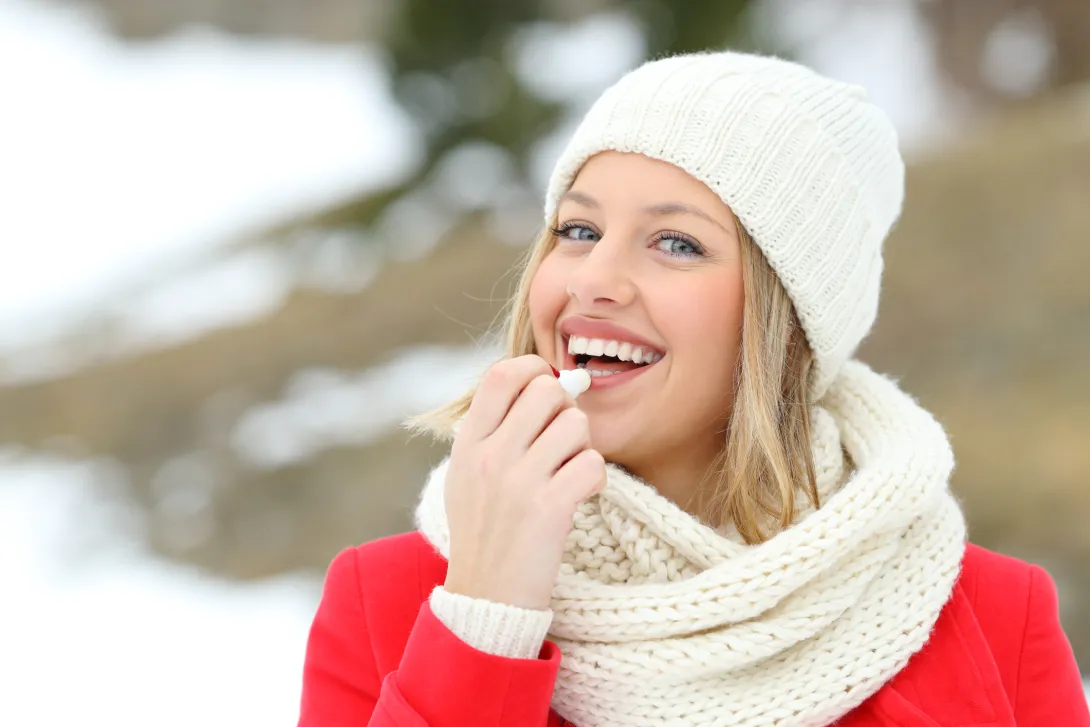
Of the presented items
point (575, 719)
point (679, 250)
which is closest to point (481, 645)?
point (575, 719)

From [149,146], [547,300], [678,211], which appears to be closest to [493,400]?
[547,300]

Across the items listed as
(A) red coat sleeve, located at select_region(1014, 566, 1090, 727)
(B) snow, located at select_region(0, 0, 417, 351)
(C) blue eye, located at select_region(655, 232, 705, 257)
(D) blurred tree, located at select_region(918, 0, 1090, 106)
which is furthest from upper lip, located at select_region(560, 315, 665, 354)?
(D) blurred tree, located at select_region(918, 0, 1090, 106)

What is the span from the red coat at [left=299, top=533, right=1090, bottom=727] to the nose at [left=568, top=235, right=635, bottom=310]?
0.40m

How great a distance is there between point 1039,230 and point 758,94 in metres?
3.94

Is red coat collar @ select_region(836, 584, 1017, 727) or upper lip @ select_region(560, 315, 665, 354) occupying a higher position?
upper lip @ select_region(560, 315, 665, 354)

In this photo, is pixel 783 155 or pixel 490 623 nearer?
pixel 490 623

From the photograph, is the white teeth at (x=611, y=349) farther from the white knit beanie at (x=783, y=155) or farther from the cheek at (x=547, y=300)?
the white knit beanie at (x=783, y=155)

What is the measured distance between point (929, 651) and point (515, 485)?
583 millimetres

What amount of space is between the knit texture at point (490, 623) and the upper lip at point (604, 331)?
37 cm

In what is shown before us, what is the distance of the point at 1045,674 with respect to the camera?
4.28 feet

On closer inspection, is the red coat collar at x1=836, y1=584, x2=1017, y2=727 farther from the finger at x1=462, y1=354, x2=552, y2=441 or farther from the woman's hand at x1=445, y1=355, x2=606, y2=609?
the finger at x1=462, y1=354, x2=552, y2=441

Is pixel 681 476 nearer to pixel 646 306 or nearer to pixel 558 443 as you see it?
pixel 646 306

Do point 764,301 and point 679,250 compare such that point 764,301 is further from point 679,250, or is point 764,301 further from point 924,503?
point 924,503

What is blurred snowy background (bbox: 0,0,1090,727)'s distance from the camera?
12.0ft
